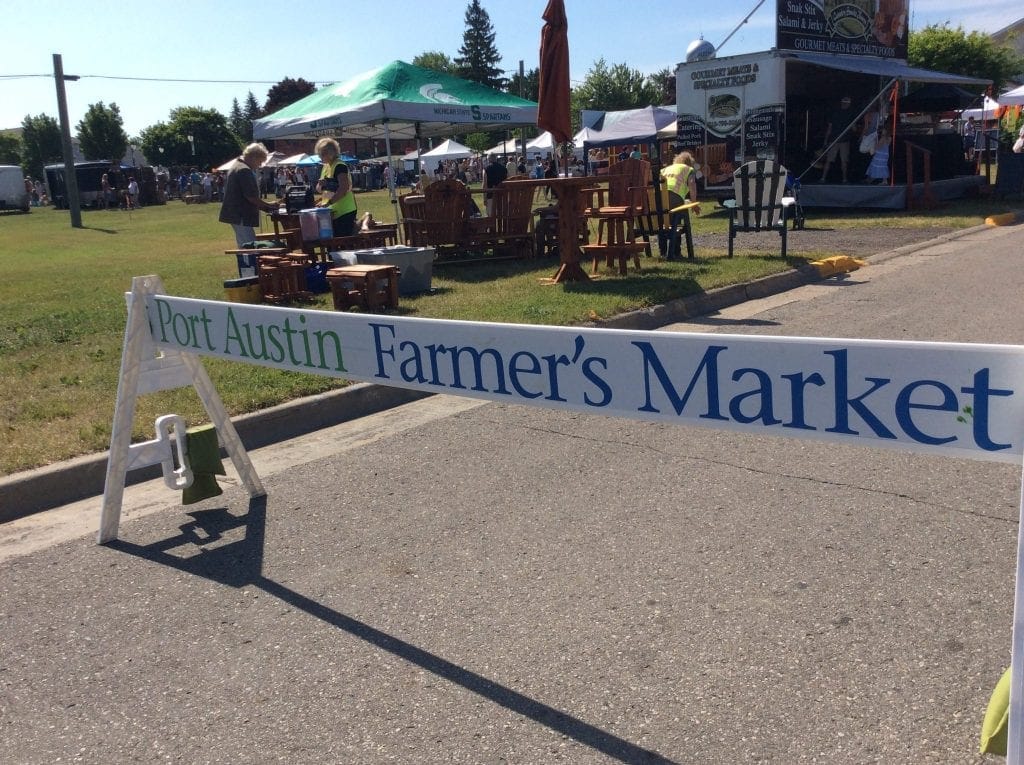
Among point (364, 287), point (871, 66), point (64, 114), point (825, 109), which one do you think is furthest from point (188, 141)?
point (364, 287)

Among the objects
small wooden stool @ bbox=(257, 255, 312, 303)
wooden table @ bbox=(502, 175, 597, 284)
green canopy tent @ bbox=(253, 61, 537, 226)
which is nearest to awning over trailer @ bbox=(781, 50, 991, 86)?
green canopy tent @ bbox=(253, 61, 537, 226)

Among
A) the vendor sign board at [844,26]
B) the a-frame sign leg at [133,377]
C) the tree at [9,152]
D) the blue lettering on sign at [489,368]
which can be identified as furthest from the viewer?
the tree at [9,152]

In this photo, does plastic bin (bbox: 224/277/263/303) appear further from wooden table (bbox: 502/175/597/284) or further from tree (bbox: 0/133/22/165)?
tree (bbox: 0/133/22/165)

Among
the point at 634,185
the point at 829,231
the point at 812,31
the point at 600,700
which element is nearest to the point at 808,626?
the point at 600,700

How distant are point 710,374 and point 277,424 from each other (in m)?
4.06

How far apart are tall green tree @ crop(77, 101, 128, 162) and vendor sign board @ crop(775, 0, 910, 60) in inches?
2267

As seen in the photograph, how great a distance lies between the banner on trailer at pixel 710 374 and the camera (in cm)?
193

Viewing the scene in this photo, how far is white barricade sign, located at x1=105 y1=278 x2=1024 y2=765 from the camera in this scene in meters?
1.91

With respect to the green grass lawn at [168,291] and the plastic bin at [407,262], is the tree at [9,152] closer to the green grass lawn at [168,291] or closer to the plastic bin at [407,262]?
the green grass lawn at [168,291]

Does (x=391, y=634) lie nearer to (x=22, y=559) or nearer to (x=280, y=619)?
(x=280, y=619)

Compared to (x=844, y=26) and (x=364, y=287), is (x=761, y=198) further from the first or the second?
(x=844, y=26)

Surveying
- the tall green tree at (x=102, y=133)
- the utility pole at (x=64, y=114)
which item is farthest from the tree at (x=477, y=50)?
the utility pole at (x=64, y=114)

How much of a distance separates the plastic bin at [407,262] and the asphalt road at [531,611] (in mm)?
4983

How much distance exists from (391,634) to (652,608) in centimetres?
96
